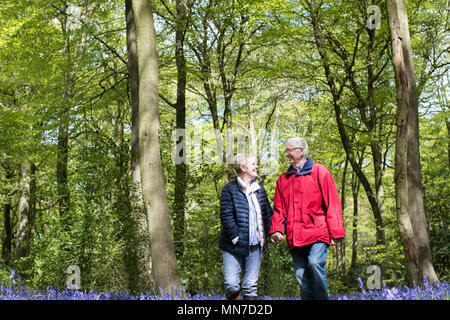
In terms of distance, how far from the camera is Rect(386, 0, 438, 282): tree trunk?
716 cm

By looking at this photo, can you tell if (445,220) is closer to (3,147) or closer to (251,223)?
(251,223)

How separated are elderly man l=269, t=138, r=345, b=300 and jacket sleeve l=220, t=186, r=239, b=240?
1.36 ft

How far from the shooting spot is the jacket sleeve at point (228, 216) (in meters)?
5.00

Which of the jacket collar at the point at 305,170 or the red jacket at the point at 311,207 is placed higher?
the jacket collar at the point at 305,170

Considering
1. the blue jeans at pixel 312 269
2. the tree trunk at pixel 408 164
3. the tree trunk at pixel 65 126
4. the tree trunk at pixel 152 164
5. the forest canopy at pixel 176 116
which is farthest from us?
the tree trunk at pixel 65 126

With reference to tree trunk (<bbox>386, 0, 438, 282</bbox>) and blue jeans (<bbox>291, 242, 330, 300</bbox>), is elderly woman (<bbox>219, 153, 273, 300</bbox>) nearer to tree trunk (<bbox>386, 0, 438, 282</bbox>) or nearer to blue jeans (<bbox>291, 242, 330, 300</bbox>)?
blue jeans (<bbox>291, 242, 330, 300</bbox>)

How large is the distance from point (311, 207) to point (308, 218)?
0.12 metres

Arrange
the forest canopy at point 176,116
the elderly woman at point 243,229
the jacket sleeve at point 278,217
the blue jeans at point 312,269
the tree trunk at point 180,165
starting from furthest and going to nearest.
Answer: the tree trunk at point 180,165
the forest canopy at point 176,116
the elderly woman at point 243,229
the jacket sleeve at point 278,217
the blue jeans at point 312,269

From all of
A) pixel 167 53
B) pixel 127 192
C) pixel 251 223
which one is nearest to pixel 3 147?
pixel 167 53

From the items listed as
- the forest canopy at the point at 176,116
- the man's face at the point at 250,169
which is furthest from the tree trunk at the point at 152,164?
the man's face at the point at 250,169

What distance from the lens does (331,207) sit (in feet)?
15.1

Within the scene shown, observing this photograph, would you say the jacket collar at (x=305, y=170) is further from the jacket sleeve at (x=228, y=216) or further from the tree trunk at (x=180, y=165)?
the tree trunk at (x=180, y=165)
